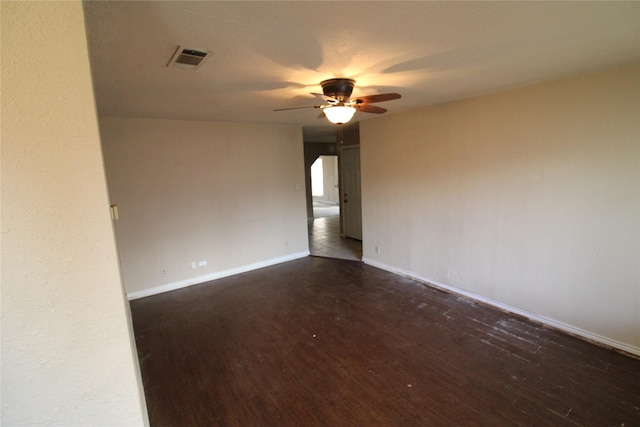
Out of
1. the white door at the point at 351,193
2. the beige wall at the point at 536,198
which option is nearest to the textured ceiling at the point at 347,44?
the beige wall at the point at 536,198

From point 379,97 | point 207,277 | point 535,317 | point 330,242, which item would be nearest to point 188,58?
point 379,97

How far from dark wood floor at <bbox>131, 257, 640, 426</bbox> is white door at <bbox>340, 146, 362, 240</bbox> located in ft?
9.43

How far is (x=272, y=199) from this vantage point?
17.2ft

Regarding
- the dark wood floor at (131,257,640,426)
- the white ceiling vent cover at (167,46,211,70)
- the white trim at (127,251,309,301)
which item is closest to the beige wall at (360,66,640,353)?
the dark wood floor at (131,257,640,426)

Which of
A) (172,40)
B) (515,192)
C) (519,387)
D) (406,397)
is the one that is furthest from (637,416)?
(172,40)

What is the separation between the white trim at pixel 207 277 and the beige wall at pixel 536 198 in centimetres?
216

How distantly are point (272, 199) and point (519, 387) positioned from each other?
4.04 metres

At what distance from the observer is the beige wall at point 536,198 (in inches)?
103

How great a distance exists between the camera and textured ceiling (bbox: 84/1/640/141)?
4.76ft

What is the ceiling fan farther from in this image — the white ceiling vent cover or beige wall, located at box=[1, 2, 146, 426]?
beige wall, located at box=[1, 2, 146, 426]

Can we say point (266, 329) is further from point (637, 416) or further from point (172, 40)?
point (637, 416)

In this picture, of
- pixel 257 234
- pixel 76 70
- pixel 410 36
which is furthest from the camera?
pixel 257 234

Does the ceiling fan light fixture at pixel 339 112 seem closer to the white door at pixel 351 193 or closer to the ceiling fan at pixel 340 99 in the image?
the ceiling fan at pixel 340 99

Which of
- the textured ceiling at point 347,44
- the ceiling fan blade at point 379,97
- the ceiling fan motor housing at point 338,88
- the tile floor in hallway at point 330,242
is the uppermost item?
the textured ceiling at point 347,44
